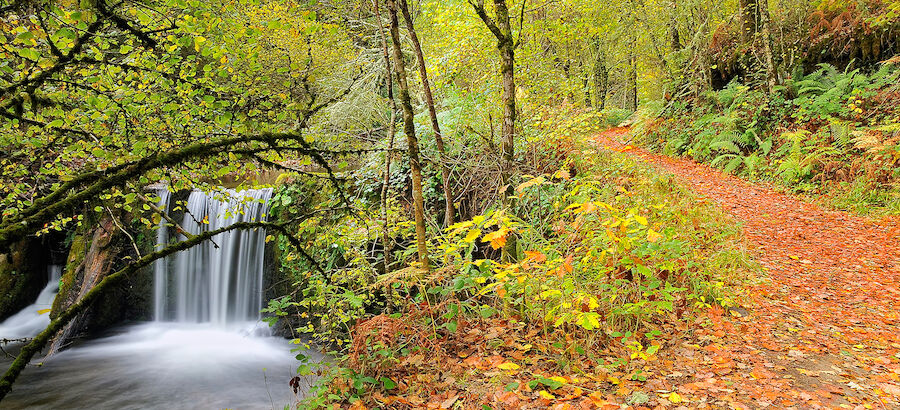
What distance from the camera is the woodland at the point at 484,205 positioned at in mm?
2977

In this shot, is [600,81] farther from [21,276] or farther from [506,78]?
[21,276]

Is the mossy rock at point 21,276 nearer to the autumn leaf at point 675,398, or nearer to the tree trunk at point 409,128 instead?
the tree trunk at point 409,128

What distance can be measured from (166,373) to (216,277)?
2722 millimetres

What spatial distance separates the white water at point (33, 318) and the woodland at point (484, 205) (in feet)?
0.62

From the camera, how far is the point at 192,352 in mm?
8750

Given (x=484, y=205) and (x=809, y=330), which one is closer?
(x=809, y=330)

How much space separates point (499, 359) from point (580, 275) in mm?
1274

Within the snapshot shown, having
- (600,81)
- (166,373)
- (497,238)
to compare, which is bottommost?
(166,373)

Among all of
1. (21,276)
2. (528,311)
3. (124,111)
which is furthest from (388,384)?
(21,276)

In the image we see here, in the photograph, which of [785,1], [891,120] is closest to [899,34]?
[891,120]

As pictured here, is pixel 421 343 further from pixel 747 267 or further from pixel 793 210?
pixel 793 210

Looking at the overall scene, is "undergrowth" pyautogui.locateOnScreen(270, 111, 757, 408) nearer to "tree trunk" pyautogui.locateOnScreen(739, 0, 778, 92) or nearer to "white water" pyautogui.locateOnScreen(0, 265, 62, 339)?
"tree trunk" pyautogui.locateOnScreen(739, 0, 778, 92)

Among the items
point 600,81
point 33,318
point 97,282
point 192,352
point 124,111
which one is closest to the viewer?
point 124,111

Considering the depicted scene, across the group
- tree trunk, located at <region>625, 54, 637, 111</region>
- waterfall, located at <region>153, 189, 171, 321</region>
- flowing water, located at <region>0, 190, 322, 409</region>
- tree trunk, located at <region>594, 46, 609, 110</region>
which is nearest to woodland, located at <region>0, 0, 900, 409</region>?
→ waterfall, located at <region>153, 189, 171, 321</region>
